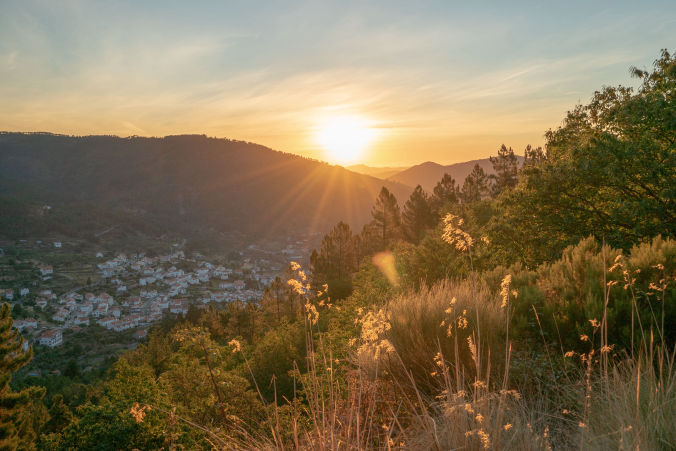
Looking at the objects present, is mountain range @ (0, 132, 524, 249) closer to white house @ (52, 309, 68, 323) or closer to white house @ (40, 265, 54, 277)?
white house @ (40, 265, 54, 277)

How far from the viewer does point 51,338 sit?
64625 mm

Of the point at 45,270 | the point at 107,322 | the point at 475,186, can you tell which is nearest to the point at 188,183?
the point at 45,270

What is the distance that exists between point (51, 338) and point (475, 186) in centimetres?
7507

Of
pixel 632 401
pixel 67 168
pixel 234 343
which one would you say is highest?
pixel 67 168

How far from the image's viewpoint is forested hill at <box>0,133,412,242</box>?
158 metres

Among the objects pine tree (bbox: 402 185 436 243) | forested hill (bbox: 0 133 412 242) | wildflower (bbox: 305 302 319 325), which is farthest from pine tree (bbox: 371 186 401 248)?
forested hill (bbox: 0 133 412 242)

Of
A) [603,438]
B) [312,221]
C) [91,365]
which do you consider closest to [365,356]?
[603,438]

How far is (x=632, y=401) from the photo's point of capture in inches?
104

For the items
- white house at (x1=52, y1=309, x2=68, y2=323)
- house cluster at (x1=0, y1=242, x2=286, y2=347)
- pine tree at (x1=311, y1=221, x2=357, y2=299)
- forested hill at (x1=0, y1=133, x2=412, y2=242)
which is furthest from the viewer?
forested hill at (x1=0, y1=133, x2=412, y2=242)

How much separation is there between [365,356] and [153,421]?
20.3ft

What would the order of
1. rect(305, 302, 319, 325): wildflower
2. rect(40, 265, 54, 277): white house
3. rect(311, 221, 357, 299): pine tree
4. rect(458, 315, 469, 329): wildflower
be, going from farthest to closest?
rect(40, 265, 54, 277): white house
rect(311, 221, 357, 299): pine tree
rect(458, 315, 469, 329): wildflower
rect(305, 302, 319, 325): wildflower

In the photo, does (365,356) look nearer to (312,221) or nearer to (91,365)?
(91,365)

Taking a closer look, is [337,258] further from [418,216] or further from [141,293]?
[141,293]

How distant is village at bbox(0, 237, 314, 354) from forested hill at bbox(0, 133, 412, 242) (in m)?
28.8
